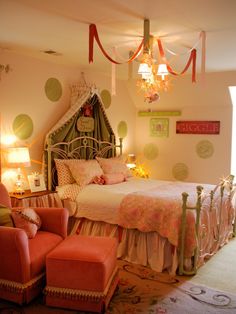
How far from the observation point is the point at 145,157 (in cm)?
662

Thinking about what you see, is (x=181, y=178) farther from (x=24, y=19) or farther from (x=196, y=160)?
(x=24, y=19)

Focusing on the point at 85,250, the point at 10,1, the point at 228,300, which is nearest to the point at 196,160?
the point at 228,300

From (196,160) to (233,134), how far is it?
0.78 meters

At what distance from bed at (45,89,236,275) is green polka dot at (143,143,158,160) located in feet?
4.48

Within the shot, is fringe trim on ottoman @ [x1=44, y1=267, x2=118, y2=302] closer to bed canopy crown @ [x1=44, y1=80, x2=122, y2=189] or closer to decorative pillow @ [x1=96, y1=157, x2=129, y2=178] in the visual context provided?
bed canopy crown @ [x1=44, y1=80, x2=122, y2=189]

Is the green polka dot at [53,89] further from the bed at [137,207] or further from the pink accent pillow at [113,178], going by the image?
the pink accent pillow at [113,178]

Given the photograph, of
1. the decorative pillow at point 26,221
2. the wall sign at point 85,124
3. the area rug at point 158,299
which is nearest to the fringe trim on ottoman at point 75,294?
the area rug at point 158,299

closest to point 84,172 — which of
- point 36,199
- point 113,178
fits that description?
point 113,178

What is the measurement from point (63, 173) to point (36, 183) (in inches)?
17.2

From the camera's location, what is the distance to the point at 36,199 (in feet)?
13.3

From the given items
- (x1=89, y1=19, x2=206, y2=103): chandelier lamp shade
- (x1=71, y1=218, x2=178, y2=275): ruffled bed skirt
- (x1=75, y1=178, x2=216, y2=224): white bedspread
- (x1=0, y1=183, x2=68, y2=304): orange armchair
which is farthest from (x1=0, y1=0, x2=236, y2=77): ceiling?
(x1=71, y1=218, x2=178, y2=275): ruffled bed skirt

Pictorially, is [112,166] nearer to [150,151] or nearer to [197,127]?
[150,151]

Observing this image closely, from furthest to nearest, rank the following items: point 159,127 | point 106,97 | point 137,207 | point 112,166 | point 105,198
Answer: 1. point 159,127
2. point 106,97
3. point 112,166
4. point 105,198
5. point 137,207

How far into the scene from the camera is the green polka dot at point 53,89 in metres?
4.73
